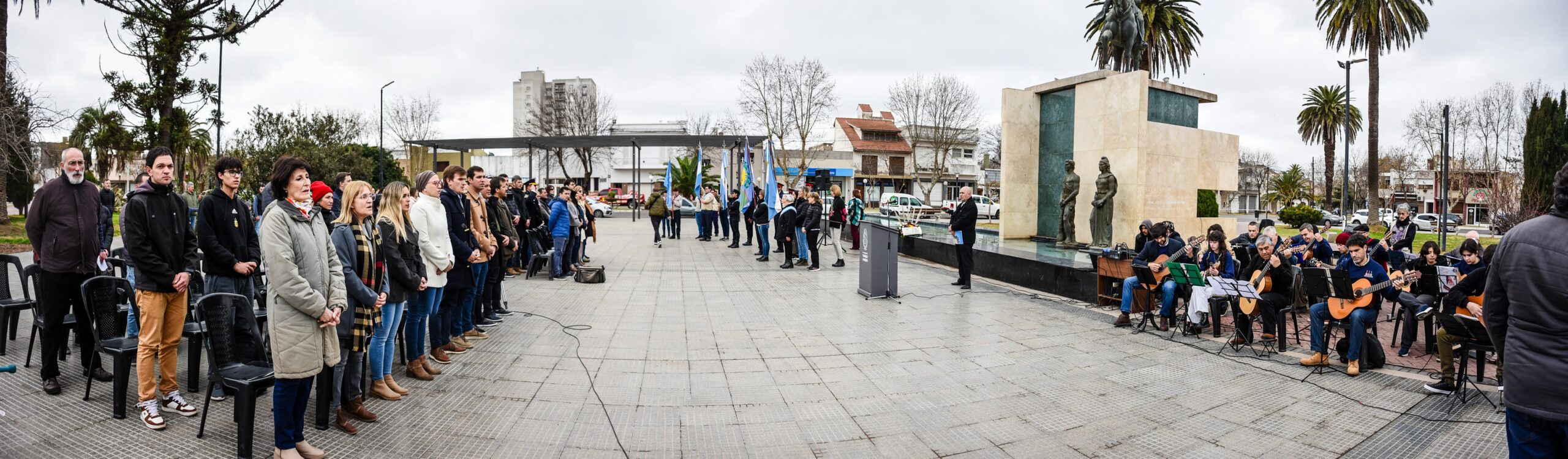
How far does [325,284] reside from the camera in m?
3.72

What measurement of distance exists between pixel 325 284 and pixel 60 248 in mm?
2739

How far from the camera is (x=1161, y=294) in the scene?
815 cm

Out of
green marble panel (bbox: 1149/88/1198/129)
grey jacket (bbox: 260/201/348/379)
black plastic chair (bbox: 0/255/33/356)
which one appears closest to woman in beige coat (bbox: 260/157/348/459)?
grey jacket (bbox: 260/201/348/379)

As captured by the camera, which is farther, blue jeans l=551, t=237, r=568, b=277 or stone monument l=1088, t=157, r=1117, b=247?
stone monument l=1088, t=157, r=1117, b=247

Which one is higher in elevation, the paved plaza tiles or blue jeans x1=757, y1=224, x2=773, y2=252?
blue jeans x1=757, y1=224, x2=773, y2=252

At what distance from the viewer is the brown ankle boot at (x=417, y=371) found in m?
5.36

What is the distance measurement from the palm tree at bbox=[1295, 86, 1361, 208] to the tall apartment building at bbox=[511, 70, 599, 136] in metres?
50.9

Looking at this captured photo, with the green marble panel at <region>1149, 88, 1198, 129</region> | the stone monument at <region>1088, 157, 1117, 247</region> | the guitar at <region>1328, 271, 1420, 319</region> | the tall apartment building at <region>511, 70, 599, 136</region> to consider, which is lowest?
the guitar at <region>1328, 271, 1420, 319</region>

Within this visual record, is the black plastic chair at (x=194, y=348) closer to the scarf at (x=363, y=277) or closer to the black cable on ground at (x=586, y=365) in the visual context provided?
the scarf at (x=363, y=277)

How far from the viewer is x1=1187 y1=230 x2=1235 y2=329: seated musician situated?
7.52 metres

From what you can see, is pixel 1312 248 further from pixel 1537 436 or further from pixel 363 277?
pixel 363 277

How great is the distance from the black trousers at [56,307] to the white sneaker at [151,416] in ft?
3.14

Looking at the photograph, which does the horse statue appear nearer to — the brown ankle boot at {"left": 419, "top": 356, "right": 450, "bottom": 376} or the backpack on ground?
the backpack on ground

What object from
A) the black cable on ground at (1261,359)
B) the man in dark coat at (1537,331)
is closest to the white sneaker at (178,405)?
the man in dark coat at (1537,331)
